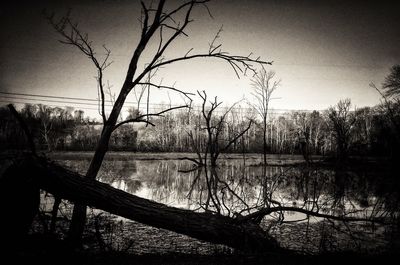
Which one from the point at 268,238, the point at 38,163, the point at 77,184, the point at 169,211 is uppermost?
the point at 38,163

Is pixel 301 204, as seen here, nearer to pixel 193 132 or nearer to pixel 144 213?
pixel 144 213

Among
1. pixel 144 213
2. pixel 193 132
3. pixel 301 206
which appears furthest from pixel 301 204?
pixel 193 132

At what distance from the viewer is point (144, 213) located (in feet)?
12.5

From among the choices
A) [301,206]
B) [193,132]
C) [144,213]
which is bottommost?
[301,206]

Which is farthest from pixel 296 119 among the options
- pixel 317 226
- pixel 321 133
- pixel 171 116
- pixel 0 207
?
pixel 0 207

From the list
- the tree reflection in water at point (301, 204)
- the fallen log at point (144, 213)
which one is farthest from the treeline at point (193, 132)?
the fallen log at point (144, 213)

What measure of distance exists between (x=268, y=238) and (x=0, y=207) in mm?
3784

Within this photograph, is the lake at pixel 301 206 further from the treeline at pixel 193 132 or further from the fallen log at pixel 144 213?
the treeline at pixel 193 132

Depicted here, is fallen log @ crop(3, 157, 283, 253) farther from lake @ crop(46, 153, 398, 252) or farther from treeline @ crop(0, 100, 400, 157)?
treeline @ crop(0, 100, 400, 157)

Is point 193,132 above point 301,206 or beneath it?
above

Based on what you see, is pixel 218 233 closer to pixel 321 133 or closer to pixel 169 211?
pixel 169 211

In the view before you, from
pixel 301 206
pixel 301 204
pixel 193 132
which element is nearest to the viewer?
pixel 301 206

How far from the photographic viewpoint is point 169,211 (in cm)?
395

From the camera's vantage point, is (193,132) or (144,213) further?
(193,132)
